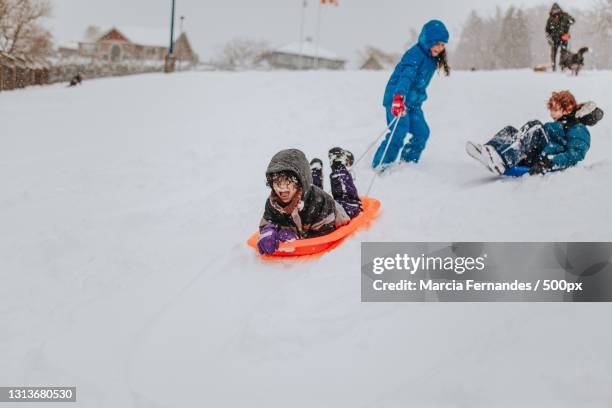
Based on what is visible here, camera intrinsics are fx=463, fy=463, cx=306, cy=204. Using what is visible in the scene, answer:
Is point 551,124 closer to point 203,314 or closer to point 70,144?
point 203,314

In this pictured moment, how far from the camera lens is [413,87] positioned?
4.98 metres

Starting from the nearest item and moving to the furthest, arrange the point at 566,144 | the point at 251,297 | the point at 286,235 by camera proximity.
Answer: the point at 251,297 < the point at 286,235 < the point at 566,144

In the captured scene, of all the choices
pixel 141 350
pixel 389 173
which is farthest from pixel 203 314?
pixel 389 173

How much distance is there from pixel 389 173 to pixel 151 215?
8.10 feet

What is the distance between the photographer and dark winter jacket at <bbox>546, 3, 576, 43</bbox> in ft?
31.4

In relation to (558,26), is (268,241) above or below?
below

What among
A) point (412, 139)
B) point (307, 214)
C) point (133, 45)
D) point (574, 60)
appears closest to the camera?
point (307, 214)

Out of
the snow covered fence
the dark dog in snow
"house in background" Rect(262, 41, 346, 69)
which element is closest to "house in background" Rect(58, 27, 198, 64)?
"house in background" Rect(262, 41, 346, 69)

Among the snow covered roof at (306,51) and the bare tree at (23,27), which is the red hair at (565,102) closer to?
the bare tree at (23,27)

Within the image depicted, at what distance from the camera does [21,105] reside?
35.3ft

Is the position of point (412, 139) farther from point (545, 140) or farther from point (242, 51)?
point (242, 51)

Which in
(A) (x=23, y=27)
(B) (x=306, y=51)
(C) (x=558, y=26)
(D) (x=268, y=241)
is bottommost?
(D) (x=268, y=241)

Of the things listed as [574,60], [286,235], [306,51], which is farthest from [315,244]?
[306,51]

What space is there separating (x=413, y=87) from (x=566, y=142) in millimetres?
1613
